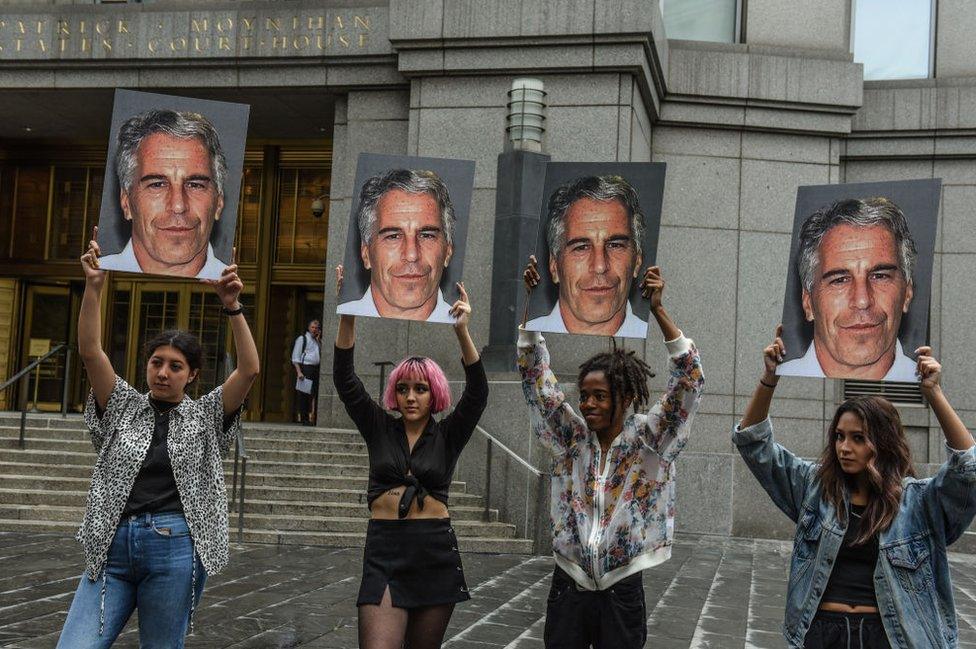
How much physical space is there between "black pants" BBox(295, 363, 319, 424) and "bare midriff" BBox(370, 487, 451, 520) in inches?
542

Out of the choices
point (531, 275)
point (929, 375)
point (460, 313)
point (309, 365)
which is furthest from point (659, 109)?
point (929, 375)

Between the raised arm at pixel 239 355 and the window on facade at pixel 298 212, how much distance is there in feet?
52.6

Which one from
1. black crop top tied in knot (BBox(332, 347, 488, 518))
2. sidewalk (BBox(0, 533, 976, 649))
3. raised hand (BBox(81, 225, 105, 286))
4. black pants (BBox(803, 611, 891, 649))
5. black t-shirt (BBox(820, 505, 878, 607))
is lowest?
sidewalk (BBox(0, 533, 976, 649))

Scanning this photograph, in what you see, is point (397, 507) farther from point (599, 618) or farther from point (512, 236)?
point (512, 236)

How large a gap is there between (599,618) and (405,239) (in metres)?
2.68

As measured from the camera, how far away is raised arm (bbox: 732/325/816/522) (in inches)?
169

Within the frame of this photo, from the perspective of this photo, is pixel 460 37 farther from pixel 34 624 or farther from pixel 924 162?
pixel 34 624

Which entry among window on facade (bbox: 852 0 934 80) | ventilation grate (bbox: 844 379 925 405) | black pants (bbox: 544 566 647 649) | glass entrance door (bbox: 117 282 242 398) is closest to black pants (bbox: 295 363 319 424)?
glass entrance door (bbox: 117 282 242 398)

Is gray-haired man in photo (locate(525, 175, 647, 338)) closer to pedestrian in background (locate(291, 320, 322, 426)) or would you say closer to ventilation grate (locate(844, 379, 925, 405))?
ventilation grate (locate(844, 379, 925, 405))

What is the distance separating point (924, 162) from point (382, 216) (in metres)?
13.4

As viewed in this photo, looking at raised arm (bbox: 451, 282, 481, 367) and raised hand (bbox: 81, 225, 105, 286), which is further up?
raised hand (bbox: 81, 225, 105, 286)

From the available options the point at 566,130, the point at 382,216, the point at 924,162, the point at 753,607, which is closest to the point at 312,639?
the point at 382,216

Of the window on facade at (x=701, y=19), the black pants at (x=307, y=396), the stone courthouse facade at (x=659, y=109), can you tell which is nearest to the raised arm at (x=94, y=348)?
the stone courthouse facade at (x=659, y=109)

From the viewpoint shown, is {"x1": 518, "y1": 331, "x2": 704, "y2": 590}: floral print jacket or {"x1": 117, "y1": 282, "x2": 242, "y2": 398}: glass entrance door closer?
{"x1": 518, "y1": 331, "x2": 704, "y2": 590}: floral print jacket
